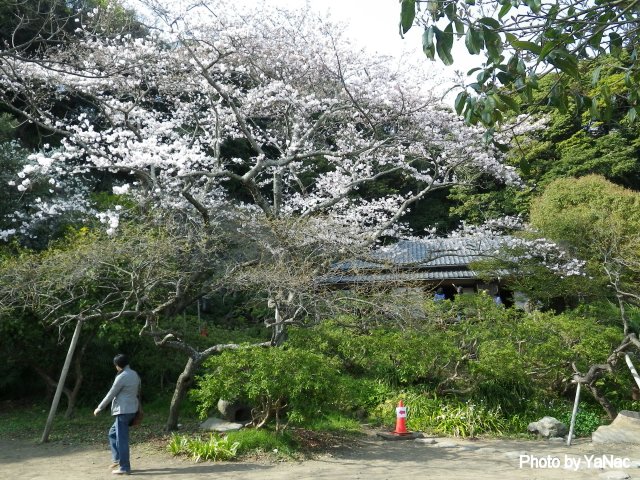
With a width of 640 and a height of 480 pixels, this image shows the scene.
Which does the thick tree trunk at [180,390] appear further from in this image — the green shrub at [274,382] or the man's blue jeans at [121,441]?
the man's blue jeans at [121,441]

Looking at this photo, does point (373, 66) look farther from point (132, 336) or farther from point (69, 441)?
point (69, 441)

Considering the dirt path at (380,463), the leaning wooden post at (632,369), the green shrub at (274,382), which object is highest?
the leaning wooden post at (632,369)

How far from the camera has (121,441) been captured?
253 inches

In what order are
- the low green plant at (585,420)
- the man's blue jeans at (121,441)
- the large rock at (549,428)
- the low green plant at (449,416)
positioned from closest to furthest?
the man's blue jeans at (121,441) → the large rock at (549,428) → the low green plant at (449,416) → the low green plant at (585,420)

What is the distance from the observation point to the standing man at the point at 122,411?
21.1 ft

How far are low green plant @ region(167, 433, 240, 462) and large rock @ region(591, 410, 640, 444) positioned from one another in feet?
16.1

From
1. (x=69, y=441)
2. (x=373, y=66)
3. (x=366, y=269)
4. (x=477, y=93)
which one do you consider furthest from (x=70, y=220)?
(x=477, y=93)

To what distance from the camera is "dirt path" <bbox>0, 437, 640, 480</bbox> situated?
21.3ft

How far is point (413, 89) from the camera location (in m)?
12.3

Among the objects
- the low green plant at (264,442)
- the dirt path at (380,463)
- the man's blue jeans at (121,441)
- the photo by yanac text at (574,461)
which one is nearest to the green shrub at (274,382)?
the low green plant at (264,442)

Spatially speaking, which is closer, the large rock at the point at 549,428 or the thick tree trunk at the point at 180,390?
the thick tree trunk at the point at 180,390

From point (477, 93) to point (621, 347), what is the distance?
7.15 metres

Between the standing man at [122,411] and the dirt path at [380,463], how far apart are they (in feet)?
0.68

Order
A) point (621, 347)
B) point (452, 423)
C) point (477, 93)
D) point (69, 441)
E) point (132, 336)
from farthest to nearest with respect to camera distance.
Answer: point (132, 336) < point (621, 347) < point (452, 423) < point (69, 441) < point (477, 93)
